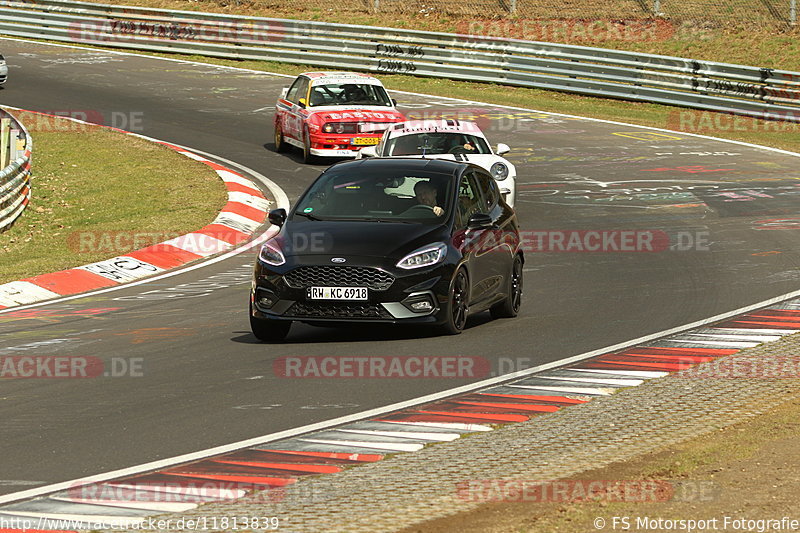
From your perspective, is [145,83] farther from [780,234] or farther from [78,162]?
[780,234]

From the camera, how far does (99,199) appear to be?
21828mm

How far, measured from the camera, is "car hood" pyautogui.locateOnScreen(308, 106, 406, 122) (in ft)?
80.0

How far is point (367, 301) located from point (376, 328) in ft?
4.11

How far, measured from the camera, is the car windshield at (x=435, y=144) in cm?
1950

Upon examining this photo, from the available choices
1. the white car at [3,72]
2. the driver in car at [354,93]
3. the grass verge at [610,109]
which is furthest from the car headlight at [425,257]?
the white car at [3,72]

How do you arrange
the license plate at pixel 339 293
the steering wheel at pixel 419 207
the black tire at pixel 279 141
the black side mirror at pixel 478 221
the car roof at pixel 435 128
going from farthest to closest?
the black tire at pixel 279 141 < the car roof at pixel 435 128 < the steering wheel at pixel 419 207 < the black side mirror at pixel 478 221 < the license plate at pixel 339 293

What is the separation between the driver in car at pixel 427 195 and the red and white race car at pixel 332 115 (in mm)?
11586

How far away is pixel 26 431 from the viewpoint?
342 inches

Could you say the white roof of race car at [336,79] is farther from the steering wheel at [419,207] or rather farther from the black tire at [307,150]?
the steering wheel at [419,207]

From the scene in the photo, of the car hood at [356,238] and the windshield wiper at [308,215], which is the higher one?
the windshield wiper at [308,215]

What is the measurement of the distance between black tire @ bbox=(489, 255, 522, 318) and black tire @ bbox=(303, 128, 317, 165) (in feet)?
37.6

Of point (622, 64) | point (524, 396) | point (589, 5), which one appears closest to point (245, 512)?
point (524, 396)

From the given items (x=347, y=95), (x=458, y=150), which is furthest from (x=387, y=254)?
(x=347, y=95)

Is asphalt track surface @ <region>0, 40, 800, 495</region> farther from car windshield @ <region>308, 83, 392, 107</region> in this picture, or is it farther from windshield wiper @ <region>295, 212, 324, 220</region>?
car windshield @ <region>308, 83, 392, 107</region>
